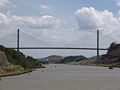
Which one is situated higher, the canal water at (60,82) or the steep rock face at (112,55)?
the steep rock face at (112,55)

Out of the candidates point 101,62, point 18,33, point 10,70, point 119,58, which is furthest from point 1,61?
point 101,62

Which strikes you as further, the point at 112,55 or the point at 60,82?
the point at 112,55

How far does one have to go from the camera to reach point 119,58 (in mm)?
157750

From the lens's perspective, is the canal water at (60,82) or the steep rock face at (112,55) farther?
the steep rock face at (112,55)

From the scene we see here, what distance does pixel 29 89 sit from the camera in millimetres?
38031

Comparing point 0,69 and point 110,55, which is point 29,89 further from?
point 110,55

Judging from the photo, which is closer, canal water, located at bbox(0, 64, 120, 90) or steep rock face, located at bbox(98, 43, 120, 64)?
canal water, located at bbox(0, 64, 120, 90)

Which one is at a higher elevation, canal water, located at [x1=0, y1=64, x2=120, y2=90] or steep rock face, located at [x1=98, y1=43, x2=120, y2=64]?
steep rock face, located at [x1=98, y1=43, x2=120, y2=64]

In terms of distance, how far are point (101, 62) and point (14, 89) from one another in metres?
137

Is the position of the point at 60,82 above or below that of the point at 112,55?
below

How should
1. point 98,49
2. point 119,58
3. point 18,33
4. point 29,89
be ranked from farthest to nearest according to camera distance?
point 119,58
point 98,49
point 18,33
point 29,89

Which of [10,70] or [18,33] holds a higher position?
[18,33]

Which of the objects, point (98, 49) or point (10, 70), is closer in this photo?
point (10, 70)

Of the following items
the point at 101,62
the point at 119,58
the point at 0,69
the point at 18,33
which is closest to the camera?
the point at 0,69
